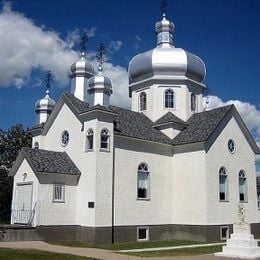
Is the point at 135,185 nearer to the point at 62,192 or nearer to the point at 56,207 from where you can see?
the point at 62,192

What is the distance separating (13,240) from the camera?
22.8 meters

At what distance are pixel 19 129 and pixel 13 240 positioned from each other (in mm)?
20052

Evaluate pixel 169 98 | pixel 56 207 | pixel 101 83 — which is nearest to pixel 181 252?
pixel 56 207

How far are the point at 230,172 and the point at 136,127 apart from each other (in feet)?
22.9

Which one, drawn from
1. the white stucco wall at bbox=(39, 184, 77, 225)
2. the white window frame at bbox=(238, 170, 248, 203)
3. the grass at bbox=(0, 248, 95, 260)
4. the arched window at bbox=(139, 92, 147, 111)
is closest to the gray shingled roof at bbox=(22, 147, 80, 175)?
the white stucco wall at bbox=(39, 184, 77, 225)

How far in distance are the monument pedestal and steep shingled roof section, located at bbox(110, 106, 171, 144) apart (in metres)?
9.47

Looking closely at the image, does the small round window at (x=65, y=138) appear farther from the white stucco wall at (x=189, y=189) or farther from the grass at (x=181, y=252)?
the grass at (x=181, y=252)

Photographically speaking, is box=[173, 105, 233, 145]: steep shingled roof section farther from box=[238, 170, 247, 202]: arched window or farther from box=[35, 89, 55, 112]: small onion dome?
box=[35, 89, 55, 112]: small onion dome

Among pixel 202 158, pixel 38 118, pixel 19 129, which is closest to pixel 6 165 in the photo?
pixel 19 129

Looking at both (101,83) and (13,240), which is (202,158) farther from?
(13,240)

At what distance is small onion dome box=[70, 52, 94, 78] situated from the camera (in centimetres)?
3167

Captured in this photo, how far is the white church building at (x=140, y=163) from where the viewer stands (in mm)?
24641

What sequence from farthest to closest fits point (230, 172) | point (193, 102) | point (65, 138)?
point (193, 102), point (230, 172), point (65, 138)

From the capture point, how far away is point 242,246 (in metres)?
18.7
